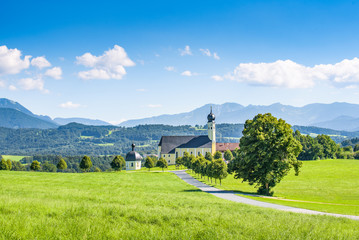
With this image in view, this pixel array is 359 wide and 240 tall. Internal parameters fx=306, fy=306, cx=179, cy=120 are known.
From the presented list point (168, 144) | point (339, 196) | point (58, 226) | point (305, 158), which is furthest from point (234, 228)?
point (168, 144)

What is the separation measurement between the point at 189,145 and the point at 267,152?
9698 centimetres

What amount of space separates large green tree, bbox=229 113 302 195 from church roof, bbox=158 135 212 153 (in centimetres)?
9143

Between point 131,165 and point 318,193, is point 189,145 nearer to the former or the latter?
point 131,165

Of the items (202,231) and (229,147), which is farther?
(229,147)

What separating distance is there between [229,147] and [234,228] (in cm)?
14149

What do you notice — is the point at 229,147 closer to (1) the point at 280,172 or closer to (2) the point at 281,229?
(1) the point at 280,172

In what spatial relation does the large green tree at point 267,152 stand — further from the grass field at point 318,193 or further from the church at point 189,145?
the church at point 189,145

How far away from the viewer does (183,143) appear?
13638cm

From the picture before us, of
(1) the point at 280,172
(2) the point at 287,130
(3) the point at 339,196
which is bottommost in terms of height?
(3) the point at 339,196

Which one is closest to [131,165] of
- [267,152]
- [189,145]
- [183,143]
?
[189,145]

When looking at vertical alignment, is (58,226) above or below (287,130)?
below

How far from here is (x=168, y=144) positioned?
13588cm

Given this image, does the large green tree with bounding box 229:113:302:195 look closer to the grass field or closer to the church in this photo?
the grass field

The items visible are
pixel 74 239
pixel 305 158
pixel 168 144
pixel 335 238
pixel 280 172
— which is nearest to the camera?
pixel 74 239
